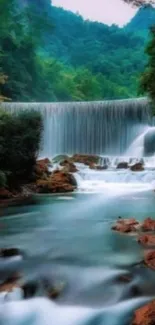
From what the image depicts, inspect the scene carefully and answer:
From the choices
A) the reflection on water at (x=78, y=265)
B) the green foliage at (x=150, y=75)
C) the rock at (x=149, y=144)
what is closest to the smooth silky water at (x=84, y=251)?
the reflection on water at (x=78, y=265)

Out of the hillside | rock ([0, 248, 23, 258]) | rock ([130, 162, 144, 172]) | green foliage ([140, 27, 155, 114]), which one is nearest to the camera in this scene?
rock ([0, 248, 23, 258])

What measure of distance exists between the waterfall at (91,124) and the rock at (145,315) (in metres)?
26.8

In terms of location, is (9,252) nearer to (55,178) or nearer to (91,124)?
(55,178)

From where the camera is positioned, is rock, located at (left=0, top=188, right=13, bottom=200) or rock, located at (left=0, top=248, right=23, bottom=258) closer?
rock, located at (left=0, top=248, right=23, bottom=258)

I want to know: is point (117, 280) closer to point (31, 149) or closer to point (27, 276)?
point (27, 276)

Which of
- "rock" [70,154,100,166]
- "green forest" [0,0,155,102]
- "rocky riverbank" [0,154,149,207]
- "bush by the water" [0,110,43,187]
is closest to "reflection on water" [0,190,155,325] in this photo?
"rocky riverbank" [0,154,149,207]

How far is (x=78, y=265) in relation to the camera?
7.32m

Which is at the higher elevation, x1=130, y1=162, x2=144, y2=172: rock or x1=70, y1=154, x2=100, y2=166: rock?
x1=70, y1=154, x2=100, y2=166: rock

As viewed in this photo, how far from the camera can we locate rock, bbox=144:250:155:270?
23.2 feet

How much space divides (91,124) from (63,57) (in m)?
42.5

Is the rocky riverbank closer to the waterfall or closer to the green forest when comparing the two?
the green forest

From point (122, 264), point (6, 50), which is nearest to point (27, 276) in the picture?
point (122, 264)

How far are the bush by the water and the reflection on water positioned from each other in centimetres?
457

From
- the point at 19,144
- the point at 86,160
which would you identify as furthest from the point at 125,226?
the point at 86,160
